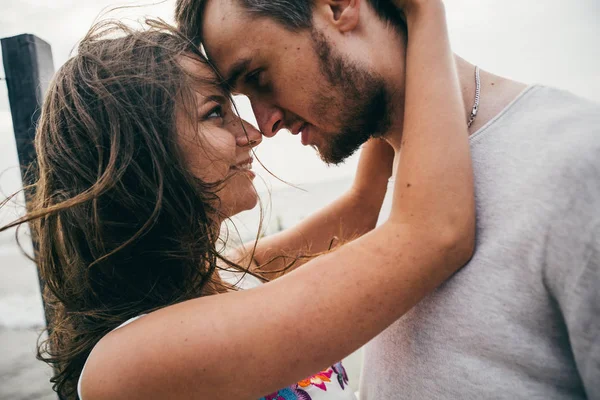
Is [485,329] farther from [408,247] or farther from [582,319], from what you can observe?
[408,247]

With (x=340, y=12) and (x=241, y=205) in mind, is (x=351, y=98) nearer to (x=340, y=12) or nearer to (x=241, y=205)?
(x=340, y=12)

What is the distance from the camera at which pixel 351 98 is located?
57.0 inches

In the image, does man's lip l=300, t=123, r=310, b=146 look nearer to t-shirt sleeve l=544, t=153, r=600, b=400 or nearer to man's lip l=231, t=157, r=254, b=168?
man's lip l=231, t=157, r=254, b=168

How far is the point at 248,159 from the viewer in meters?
1.50

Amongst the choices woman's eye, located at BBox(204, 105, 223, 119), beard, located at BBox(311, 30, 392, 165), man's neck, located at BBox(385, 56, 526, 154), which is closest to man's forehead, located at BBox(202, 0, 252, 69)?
woman's eye, located at BBox(204, 105, 223, 119)

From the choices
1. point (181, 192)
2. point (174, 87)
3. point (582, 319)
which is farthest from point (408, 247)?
point (174, 87)

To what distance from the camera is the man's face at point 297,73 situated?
1.41 meters

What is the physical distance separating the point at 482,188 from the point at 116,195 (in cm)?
114

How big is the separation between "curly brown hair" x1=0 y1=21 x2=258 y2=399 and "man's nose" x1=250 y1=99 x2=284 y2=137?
0.34 meters

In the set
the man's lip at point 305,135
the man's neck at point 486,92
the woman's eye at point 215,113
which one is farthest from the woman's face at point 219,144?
the man's neck at point 486,92

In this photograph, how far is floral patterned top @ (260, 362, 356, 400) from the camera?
1241 millimetres

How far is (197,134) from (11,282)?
17.1 meters

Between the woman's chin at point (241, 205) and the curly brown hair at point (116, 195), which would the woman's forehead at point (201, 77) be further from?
the woman's chin at point (241, 205)

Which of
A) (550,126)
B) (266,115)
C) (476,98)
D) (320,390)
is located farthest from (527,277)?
(266,115)
